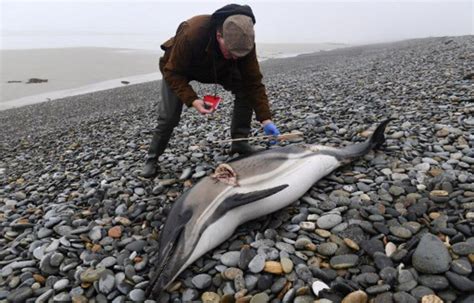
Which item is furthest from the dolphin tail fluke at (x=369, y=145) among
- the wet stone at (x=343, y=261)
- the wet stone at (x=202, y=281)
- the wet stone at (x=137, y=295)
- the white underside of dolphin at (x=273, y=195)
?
the wet stone at (x=137, y=295)

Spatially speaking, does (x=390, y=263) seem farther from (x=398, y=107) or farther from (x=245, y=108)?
(x=398, y=107)

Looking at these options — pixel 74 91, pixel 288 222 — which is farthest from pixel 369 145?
pixel 74 91

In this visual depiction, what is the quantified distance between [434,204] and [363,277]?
131cm

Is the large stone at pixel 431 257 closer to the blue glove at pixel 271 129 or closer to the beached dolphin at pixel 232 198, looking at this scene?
the beached dolphin at pixel 232 198

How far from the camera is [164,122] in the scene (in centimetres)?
523

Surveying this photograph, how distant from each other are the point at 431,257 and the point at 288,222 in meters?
1.38

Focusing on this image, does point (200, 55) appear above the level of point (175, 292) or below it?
above

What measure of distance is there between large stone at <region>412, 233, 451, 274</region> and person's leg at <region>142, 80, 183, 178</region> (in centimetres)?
328

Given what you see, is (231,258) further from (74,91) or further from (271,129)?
(74,91)

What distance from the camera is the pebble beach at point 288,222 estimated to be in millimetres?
3143

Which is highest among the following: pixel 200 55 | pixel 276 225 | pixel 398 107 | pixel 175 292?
A: pixel 200 55

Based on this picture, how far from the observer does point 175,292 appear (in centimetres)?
330

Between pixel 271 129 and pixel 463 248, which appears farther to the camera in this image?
pixel 271 129

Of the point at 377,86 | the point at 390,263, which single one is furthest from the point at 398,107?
the point at 390,263
